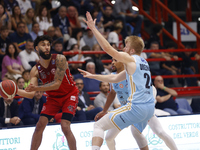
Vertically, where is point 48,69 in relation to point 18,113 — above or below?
above

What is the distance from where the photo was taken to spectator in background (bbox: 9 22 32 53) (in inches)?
333

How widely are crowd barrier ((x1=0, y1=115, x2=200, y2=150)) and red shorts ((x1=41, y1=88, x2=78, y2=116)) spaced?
1.13 m

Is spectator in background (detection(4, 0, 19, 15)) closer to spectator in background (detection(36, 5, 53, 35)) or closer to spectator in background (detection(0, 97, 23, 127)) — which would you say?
spectator in background (detection(36, 5, 53, 35))

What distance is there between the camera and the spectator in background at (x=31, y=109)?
6.47 m

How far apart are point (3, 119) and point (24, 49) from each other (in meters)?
2.89

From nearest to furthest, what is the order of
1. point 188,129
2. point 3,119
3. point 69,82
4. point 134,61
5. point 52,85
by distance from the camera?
1. point 134,61
2. point 52,85
3. point 69,82
4. point 3,119
5. point 188,129

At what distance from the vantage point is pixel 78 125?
20.6 feet

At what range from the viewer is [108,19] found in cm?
1116

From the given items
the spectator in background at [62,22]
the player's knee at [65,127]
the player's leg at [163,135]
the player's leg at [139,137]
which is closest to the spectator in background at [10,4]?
the spectator in background at [62,22]

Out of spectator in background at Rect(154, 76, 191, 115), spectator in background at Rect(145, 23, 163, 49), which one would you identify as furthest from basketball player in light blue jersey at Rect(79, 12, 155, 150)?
spectator in background at Rect(145, 23, 163, 49)

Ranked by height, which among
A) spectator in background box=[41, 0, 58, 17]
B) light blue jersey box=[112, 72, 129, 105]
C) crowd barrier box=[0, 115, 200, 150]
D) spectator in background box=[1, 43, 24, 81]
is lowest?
crowd barrier box=[0, 115, 200, 150]

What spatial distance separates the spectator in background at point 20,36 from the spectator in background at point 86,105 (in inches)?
86.2

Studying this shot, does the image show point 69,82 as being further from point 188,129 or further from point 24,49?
point 24,49

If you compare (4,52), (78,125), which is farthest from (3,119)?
(4,52)
